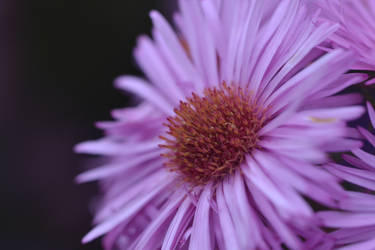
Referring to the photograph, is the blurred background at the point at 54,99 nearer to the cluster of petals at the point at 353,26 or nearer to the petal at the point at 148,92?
the petal at the point at 148,92

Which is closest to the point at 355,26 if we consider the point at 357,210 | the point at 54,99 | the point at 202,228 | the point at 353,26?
the point at 353,26

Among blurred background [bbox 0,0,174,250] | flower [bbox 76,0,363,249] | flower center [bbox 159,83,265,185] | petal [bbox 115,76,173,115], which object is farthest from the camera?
blurred background [bbox 0,0,174,250]

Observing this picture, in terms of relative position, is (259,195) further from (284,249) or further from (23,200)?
(23,200)

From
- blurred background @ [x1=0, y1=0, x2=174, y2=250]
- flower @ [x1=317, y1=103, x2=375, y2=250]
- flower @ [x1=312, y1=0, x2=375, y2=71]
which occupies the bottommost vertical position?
flower @ [x1=317, y1=103, x2=375, y2=250]

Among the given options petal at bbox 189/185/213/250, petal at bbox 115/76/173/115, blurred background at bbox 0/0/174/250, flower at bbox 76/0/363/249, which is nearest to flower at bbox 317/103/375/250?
flower at bbox 76/0/363/249

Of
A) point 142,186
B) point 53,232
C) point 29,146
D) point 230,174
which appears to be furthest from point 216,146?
point 29,146

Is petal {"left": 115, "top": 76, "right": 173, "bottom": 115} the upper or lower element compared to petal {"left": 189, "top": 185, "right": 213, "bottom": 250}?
upper

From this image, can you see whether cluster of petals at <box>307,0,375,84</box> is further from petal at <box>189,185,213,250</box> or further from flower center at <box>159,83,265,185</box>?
petal at <box>189,185,213,250</box>
